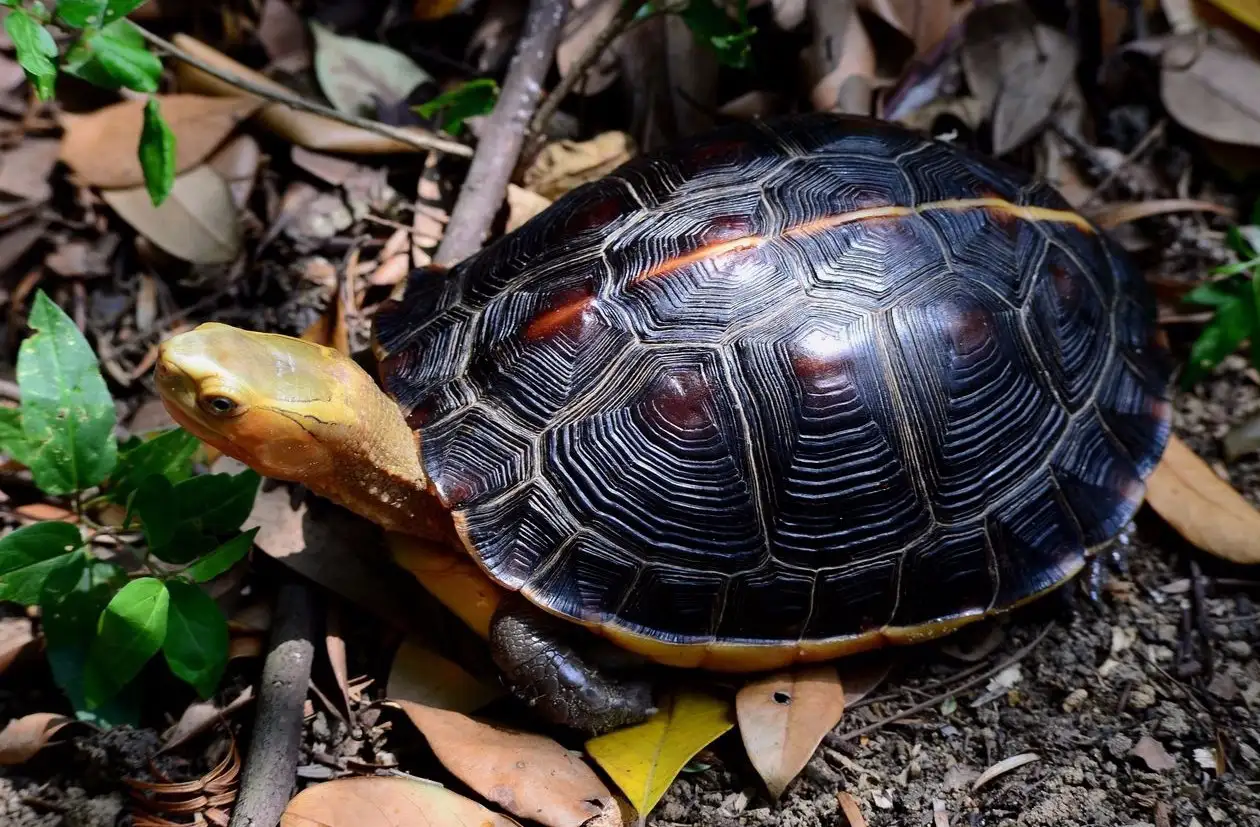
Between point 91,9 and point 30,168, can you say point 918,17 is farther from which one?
point 30,168

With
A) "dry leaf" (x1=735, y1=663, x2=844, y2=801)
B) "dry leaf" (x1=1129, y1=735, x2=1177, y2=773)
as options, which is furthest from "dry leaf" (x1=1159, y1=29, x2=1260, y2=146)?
"dry leaf" (x1=735, y1=663, x2=844, y2=801)

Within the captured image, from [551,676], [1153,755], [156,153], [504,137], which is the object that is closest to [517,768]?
[551,676]

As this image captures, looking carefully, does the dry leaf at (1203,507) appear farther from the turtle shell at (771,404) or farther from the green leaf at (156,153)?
the green leaf at (156,153)

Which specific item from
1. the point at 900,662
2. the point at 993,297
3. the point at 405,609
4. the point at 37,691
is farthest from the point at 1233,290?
the point at 37,691

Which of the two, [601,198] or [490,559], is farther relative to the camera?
[601,198]

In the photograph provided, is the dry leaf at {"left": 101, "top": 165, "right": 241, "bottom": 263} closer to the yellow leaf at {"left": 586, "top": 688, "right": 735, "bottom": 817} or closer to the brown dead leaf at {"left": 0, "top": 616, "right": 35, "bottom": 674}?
the brown dead leaf at {"left": 0, "top": 616, "right": 35, "bottom": 674}

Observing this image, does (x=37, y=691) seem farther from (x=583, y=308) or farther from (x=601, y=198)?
(x=601, y=198)
